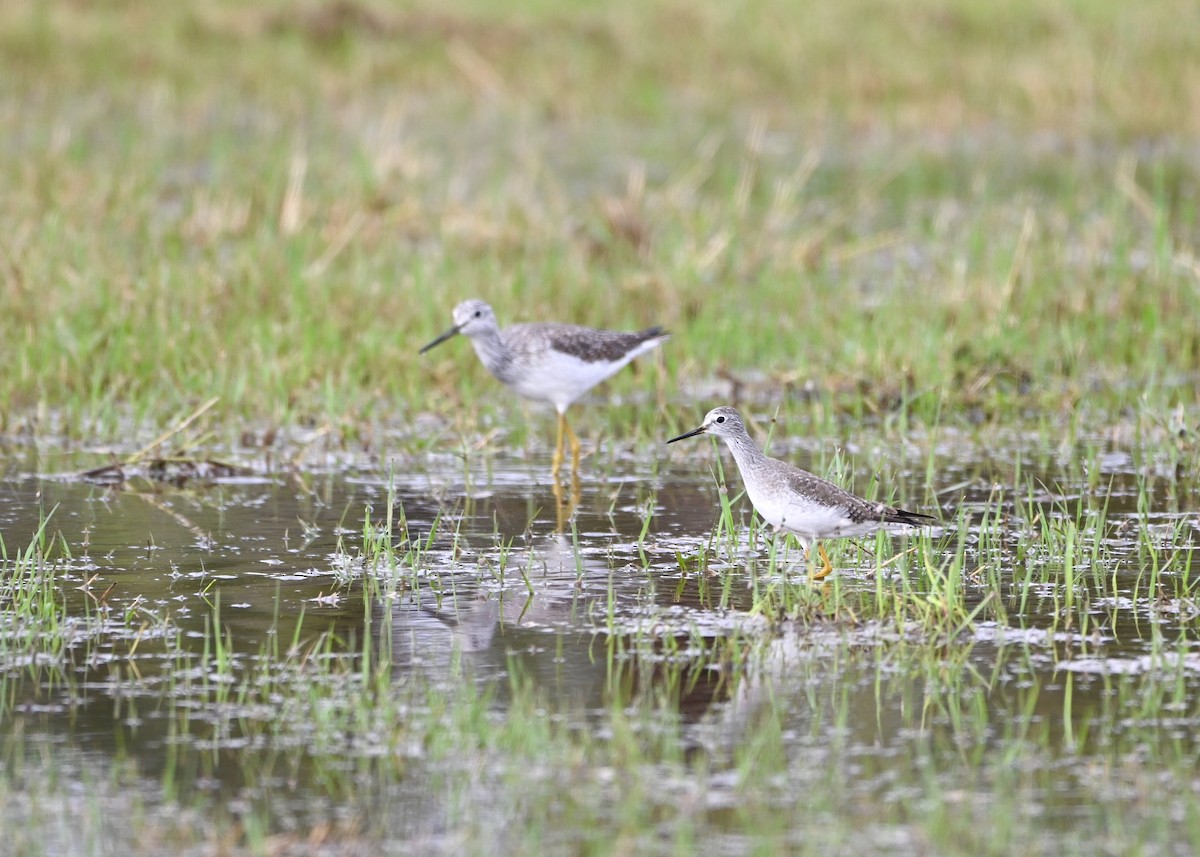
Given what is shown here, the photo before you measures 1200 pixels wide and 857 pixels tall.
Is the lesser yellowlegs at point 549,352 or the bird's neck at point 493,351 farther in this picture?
the bird's neck at point 493,351

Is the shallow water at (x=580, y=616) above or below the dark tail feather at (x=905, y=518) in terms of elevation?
below

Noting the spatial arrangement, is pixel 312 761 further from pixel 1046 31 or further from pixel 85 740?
pixel 1046 31

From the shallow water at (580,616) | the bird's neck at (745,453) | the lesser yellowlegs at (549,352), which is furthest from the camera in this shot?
the lesser yellowlegs at (549,352)

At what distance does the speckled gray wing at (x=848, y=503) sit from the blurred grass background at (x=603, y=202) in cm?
335

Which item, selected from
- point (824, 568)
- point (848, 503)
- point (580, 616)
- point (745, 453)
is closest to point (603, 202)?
point (745, 453)

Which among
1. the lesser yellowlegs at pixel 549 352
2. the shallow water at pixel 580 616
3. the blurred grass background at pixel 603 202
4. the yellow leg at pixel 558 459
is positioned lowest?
the shallow water at pixel 580 616

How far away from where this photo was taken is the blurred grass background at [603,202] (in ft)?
37.3

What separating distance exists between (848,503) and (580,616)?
1167mm

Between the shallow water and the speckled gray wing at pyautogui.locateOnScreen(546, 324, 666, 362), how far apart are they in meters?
0.93

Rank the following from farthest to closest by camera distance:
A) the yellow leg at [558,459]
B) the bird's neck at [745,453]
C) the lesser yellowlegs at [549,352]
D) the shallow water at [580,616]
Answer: the lesser yellowlegs at [549,352] → the yellow leg at [558,459] → the bird's neck at [745,453] → the shallow water at [580,616]

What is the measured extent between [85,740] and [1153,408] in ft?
23.0

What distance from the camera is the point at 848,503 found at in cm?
730

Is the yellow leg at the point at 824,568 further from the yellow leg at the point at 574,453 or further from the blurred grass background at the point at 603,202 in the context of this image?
the blurred grass background at the point at 603,202

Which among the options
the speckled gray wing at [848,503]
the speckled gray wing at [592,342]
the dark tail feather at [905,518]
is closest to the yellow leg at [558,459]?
the speckled gray wing at [592,342]
